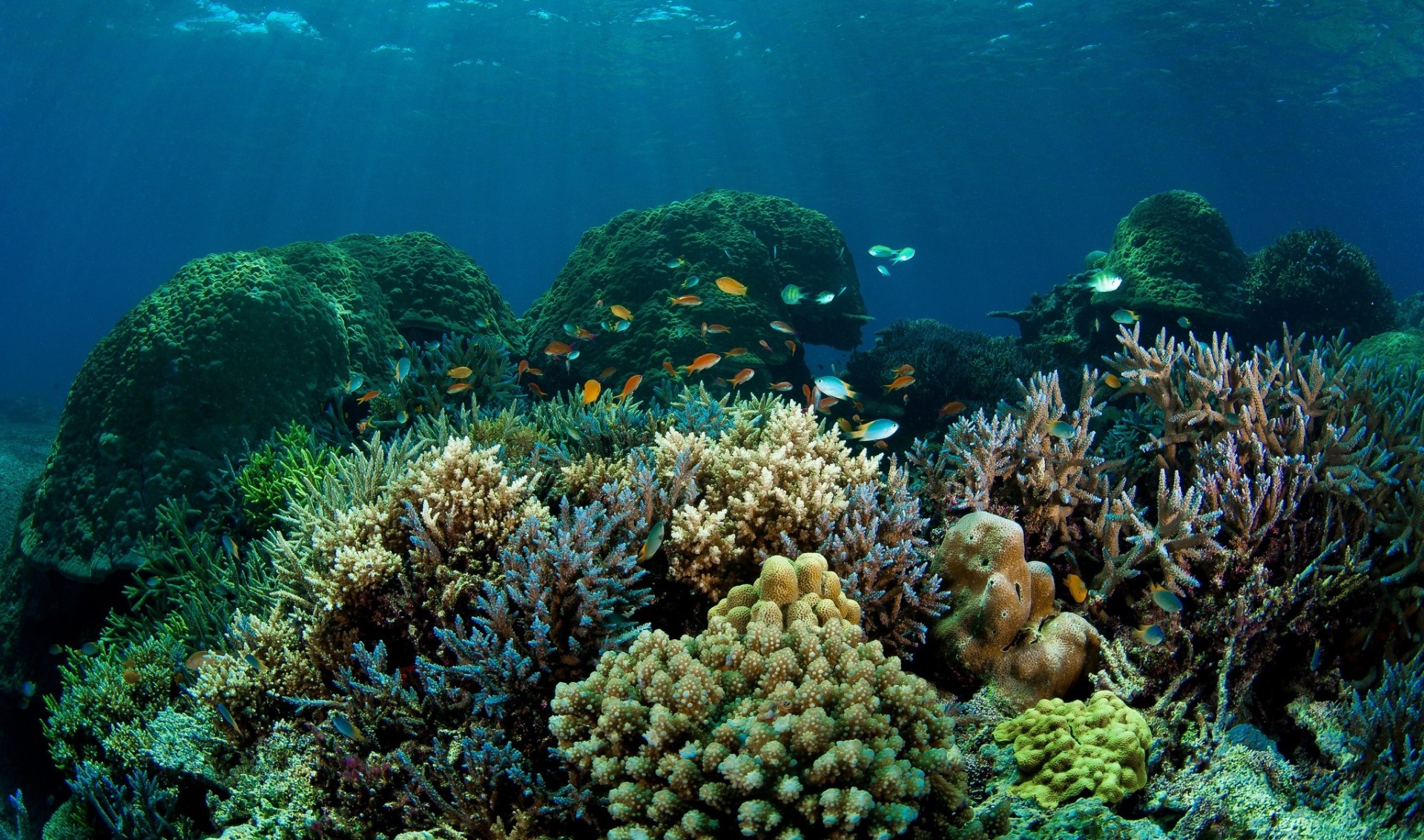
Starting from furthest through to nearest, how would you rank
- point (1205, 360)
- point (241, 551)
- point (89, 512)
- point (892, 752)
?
1. point (89, 512)
2. point (241, 551)
3. point (1205, 360)
4. point (892, 752)

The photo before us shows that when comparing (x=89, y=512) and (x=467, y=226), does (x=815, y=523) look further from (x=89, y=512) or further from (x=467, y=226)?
(x=467, y=226)

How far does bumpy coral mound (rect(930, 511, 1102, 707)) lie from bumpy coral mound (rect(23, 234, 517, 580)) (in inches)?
288

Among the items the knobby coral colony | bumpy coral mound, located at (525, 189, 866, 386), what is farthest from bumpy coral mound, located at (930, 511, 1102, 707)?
bumpy coral mound, located at (525, 189, 866, 386)

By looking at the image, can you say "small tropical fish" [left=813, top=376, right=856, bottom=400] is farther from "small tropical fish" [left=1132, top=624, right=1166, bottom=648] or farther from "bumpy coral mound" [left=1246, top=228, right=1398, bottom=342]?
"bumpy coral mound" [left=1246, top=228, right=1398, bottom=342]

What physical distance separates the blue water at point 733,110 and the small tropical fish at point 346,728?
3607cm

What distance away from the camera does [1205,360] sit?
4.68 meters

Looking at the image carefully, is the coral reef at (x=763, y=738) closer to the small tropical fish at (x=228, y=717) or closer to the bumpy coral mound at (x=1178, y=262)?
the small tropical fish at (x=228, y=717)

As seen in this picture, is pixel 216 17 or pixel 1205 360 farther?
pixel 216 17

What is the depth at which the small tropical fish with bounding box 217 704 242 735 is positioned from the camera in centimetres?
321

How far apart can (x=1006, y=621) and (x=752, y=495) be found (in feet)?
4.91

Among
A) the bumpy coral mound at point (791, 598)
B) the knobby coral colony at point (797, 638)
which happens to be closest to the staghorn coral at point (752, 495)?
the knobby coral colony at point (797, 638)

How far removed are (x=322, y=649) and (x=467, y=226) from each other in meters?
106

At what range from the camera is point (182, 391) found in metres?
6.64

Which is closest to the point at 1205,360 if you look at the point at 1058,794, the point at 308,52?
the point at 1058,794
